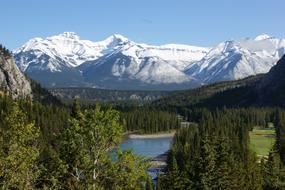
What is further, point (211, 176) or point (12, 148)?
point (211, 176)

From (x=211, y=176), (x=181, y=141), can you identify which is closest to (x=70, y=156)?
(x=211, y=176)

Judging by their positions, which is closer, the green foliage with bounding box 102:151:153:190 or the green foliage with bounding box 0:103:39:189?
the green foliage with bounding box 0:103:39:189

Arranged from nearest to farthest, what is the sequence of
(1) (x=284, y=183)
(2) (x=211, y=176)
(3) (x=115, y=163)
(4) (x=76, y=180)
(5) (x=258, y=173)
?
(4) (x=76, y=180) < (3) (x=115, y=163) < (2) (x=211, y=176) < (1) (x=284, y=183) < (5) (x=258, y=173)

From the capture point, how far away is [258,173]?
275ft

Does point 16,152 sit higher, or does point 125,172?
point 16,152

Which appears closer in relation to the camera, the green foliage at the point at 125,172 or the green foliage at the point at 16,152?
the green foliage at the point at 16,152

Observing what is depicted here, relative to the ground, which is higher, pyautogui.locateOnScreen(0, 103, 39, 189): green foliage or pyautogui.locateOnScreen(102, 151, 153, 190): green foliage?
pyautogui.locateOnScreen(0, 103, 39, 189): green foliage

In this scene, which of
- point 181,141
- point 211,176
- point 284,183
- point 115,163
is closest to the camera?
point 115,163

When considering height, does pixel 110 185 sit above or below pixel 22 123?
below

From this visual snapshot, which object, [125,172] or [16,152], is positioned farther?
[125,172]

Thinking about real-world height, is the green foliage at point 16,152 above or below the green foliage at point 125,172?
above

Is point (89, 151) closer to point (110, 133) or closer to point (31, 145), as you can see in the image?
point (110, 133)

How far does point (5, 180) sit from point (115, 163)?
7767 mm

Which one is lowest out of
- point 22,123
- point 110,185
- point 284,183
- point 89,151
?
point 284,183
